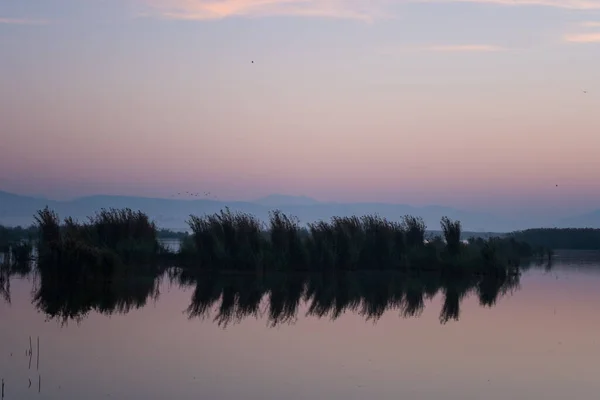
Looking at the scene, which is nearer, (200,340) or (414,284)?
(200,340)

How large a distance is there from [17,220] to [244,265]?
535 ft

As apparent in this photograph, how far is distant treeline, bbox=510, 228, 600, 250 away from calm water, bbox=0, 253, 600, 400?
132 feet

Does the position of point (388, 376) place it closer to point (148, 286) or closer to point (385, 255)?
point (148, 286)

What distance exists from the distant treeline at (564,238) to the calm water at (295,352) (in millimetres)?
40215

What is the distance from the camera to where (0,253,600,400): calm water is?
9.94 m

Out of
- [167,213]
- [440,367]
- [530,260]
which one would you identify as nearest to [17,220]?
[167,213]

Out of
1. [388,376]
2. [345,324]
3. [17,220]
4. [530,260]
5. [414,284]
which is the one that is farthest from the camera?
[17,220]

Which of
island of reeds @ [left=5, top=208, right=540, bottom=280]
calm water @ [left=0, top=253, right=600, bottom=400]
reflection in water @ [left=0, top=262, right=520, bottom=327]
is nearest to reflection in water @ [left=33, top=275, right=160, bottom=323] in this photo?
reflection in water @ [left=0, top=262, right=520, bottom=327]

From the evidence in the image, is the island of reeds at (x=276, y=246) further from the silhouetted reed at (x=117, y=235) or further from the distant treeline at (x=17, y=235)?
the distant treeline at (x=17, y=235)

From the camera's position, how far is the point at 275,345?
Answer: 1299cm

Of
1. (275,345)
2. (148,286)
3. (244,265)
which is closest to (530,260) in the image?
(244,265)

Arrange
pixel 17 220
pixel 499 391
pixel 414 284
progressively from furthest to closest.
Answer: pixel 17 220 < pixel 414 284 < pixel 499 391

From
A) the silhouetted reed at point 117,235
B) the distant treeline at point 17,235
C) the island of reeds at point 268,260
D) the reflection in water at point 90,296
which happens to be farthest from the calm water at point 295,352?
the distant treeline at point 17,235

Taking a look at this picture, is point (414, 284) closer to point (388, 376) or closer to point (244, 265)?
point (244, 265)
